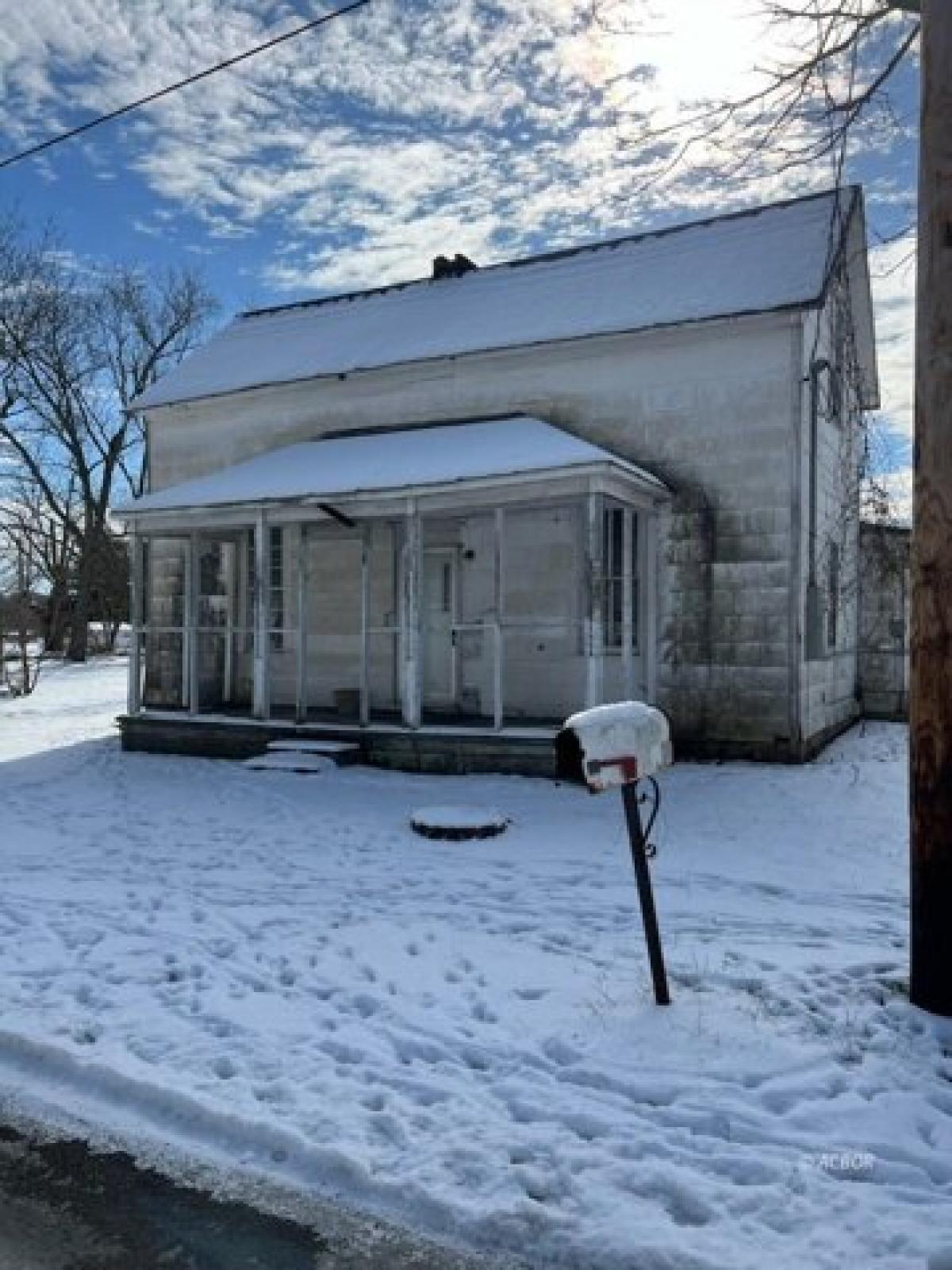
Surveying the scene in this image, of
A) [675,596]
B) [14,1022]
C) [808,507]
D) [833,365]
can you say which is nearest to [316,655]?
[675,596]

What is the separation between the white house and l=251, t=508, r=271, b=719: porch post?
3 centimetres

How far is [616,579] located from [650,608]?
53cm

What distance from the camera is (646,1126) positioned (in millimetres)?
3391

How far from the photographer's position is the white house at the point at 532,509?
1102cm

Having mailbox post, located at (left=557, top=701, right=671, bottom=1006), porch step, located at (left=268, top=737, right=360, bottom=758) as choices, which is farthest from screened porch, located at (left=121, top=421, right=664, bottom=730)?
mailbox post, located at (left=557, top=701, right=671, bottom=1006)

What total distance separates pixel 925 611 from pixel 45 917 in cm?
497

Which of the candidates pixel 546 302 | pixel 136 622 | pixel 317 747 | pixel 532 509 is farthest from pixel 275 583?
pixel 546 302

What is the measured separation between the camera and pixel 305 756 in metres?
11.1

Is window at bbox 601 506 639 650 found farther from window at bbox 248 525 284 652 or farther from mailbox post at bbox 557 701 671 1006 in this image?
mailbox post at bbox 557 701 671 1006

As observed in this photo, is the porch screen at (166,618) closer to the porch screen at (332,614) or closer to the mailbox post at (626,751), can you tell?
the porch screen at (332,614)

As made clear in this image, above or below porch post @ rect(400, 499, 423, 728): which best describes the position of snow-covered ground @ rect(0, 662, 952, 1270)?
below

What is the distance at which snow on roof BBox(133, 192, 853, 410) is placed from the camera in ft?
38.5

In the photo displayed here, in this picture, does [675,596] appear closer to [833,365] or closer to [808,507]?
[808,507]

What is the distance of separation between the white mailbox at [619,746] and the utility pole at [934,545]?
3.59 ft
